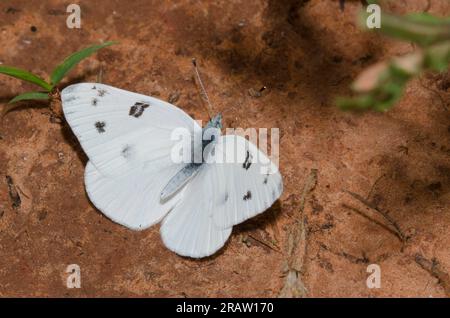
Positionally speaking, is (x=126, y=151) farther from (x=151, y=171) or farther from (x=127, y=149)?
(x=151, y=171)

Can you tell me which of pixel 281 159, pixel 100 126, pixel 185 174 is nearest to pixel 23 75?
pixel 100 126

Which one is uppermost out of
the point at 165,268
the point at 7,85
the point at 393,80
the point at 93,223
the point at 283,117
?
Answer: the point at 393,80

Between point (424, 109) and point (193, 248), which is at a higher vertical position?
point (424, 109)

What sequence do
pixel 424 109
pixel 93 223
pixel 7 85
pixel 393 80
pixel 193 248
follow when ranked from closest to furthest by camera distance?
1. pixel 393 80
2. pixel 193 248
3. pixel 93 223
4. pixel 424 109
5. pixel 7 85

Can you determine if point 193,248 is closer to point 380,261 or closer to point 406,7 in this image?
point 380,261

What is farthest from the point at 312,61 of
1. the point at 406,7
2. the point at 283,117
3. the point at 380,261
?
the point at 380,261

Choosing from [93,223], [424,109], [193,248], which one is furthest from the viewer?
[424,109]
